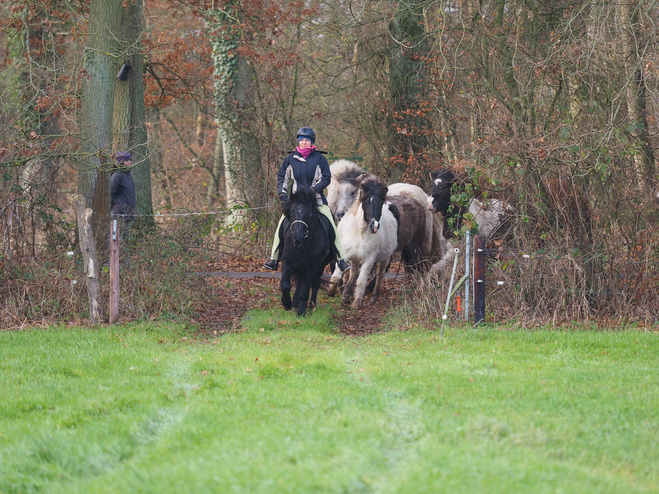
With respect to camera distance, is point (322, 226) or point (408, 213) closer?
point (322, 226)

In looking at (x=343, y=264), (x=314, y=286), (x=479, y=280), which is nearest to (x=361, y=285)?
(x=343, y=264)

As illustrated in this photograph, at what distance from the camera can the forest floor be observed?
11.9m

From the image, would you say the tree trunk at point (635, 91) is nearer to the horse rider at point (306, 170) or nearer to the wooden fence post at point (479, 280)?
the wooden fence post at point (479, 280)

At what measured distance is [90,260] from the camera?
35.7 feet

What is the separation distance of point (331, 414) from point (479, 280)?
210 inches

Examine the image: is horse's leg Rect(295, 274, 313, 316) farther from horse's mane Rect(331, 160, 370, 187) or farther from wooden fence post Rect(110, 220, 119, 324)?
horse's mane Rect(331, 160, 370, 187)

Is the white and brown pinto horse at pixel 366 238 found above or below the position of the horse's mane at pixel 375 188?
below

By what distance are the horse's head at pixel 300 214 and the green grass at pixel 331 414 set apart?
2047 millimetres

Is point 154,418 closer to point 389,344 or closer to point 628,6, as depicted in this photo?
point 389,344

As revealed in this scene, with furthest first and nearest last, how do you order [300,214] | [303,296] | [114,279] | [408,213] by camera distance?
[408,213] < [303,296] < [300,214] < [114,279]

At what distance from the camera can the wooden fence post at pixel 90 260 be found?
35.5 feet

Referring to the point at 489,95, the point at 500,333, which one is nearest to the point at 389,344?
the point at 500,333

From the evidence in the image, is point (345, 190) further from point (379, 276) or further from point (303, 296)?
point (303, 296)

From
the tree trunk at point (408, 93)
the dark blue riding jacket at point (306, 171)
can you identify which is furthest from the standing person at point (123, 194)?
the tree trunk at point (408, 93)
